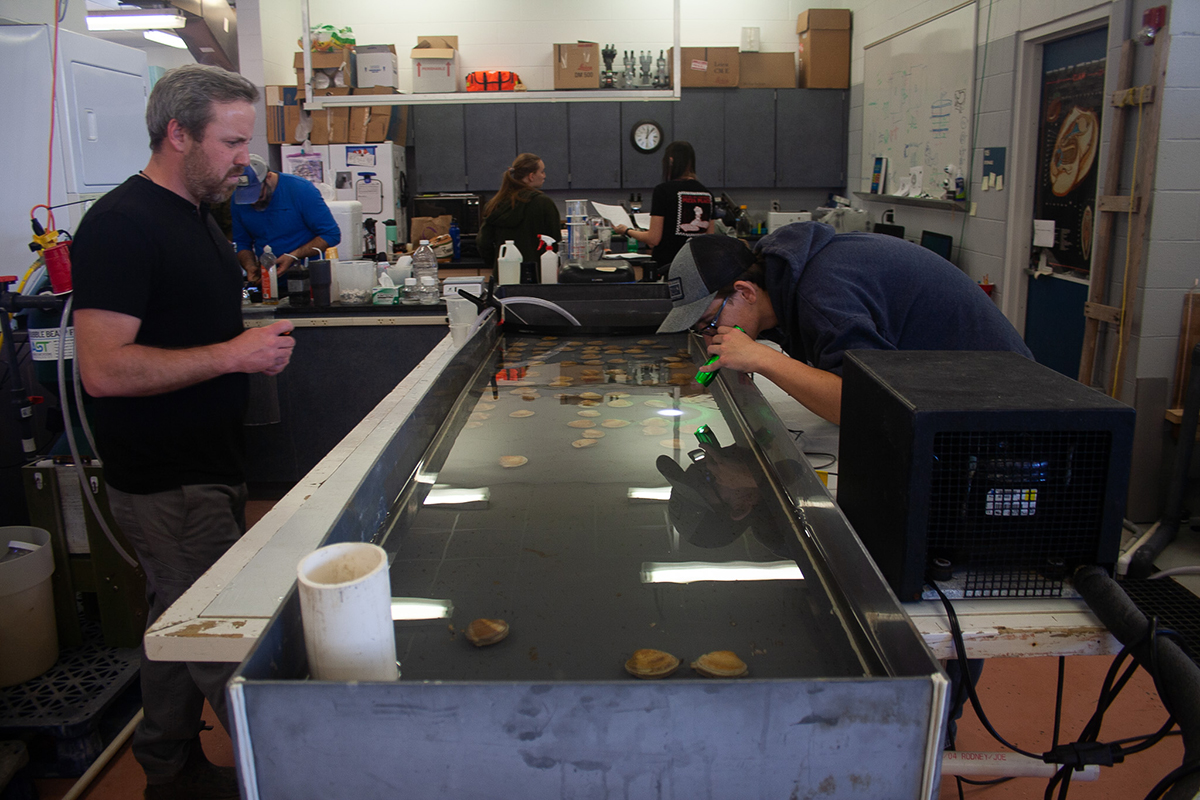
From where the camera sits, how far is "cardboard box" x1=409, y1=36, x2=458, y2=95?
21.0 ft

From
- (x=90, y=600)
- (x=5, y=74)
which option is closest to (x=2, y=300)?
(x=90, y=600)

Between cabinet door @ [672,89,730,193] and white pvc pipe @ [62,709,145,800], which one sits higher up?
cabinet door @ [672,89,730,193]

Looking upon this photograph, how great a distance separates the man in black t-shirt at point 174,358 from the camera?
151 centimetres

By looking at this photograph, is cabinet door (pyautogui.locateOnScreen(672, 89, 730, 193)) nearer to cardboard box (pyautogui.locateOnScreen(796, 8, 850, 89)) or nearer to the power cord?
cardboard box (pyautogui.locateOnScreen(796, 8, 850, 89))

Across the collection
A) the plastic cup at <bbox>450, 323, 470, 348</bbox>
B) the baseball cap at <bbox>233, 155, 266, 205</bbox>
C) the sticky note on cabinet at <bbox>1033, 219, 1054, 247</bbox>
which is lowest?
the plastic cup at <bbox>450, 323, 470, 348</bbox>

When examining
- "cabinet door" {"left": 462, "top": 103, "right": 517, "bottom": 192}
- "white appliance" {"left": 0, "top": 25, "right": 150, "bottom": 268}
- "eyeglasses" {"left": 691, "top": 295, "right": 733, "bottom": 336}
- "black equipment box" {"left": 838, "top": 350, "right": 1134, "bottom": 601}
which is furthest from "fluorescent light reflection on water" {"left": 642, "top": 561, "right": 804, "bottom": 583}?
"cabinet door" {"left": 462, "top": 103, "right": 517, "bottom": 192}

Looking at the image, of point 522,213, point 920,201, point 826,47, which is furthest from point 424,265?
point 826,47

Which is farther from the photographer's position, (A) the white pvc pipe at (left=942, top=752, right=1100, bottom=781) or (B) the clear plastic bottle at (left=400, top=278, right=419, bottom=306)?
(B) the clear plastic bottle at (left=400, top=278, right=419, bottom=306)

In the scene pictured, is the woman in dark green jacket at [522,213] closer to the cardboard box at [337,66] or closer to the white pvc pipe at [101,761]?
the cardboard box at [337,66]

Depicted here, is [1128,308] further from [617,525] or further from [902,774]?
[902,774]

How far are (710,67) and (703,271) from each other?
5424 mm

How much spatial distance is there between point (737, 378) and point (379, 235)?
5.03 m

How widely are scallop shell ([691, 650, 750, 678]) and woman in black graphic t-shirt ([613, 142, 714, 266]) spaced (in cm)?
391

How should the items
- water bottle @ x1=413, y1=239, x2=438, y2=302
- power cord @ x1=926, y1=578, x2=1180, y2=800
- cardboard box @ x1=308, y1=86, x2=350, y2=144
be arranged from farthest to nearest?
cardboard box @ x1=308, y1=86, x2=350, y2=144, water bottle @ x1=413, y1=239, x2=438, y2=302, power cord @ x1=926, y1=578, x2=1180, y2=800
